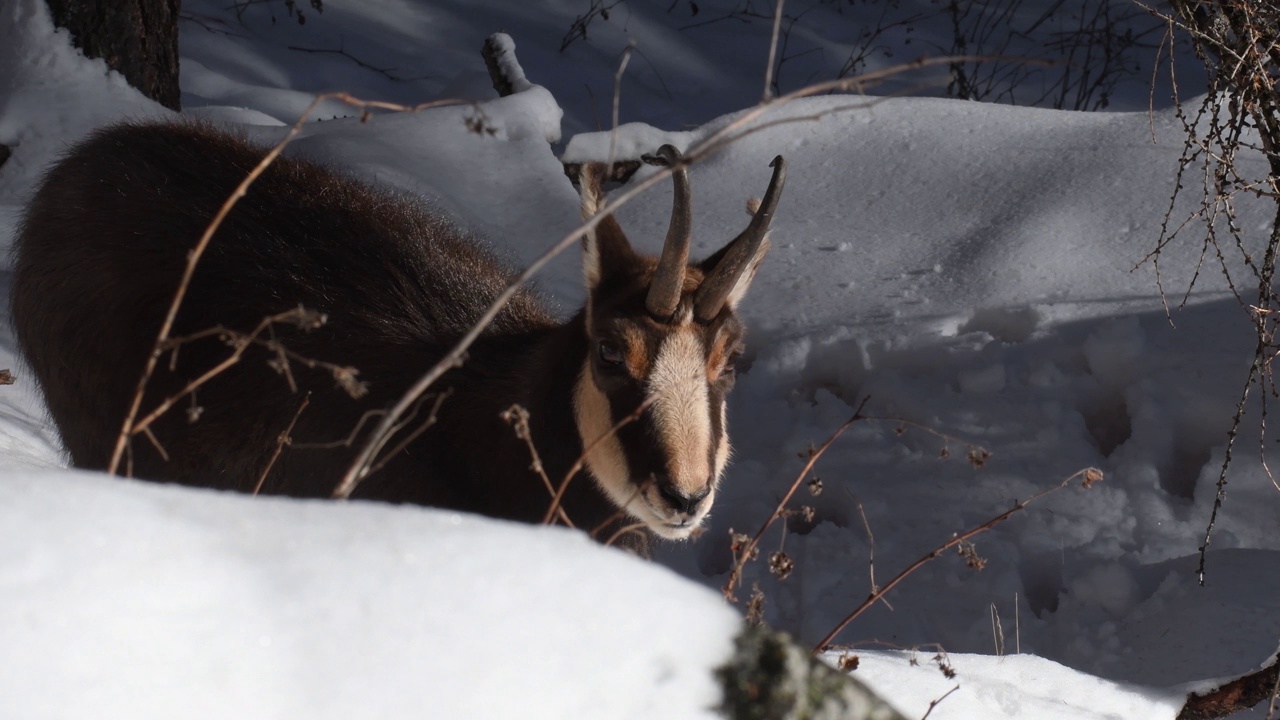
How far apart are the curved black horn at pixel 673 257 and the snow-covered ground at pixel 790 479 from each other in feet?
2.65

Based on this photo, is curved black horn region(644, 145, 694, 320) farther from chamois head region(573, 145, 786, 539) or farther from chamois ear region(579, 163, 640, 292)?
chamois ear region(579, 163, 640, 292)

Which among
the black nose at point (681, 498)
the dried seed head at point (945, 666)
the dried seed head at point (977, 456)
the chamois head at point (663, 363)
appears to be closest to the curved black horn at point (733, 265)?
the chamois head at point (663, 363)

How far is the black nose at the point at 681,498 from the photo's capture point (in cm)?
303

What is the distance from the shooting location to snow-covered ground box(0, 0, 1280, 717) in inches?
60.7

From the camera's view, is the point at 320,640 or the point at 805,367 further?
the point at 805,367

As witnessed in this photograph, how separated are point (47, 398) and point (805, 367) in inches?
114

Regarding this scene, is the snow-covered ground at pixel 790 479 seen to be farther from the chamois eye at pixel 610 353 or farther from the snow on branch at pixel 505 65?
the chamois eye at pixel 610 353

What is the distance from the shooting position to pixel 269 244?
3.80 meters

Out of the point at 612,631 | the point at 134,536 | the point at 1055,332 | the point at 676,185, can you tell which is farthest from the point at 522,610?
the point at 1055,332

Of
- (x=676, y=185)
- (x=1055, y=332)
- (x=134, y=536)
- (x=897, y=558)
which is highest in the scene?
(x=134, y=536)

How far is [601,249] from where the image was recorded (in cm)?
351

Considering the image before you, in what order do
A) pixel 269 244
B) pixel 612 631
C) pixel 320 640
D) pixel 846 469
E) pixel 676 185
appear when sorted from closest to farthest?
pixel 320 640
pixel 612 631
pixel 676 185
pixel 269 244
pixel 846 469

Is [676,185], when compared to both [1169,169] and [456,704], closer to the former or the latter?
[456,704]

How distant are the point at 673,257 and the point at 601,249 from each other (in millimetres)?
413
